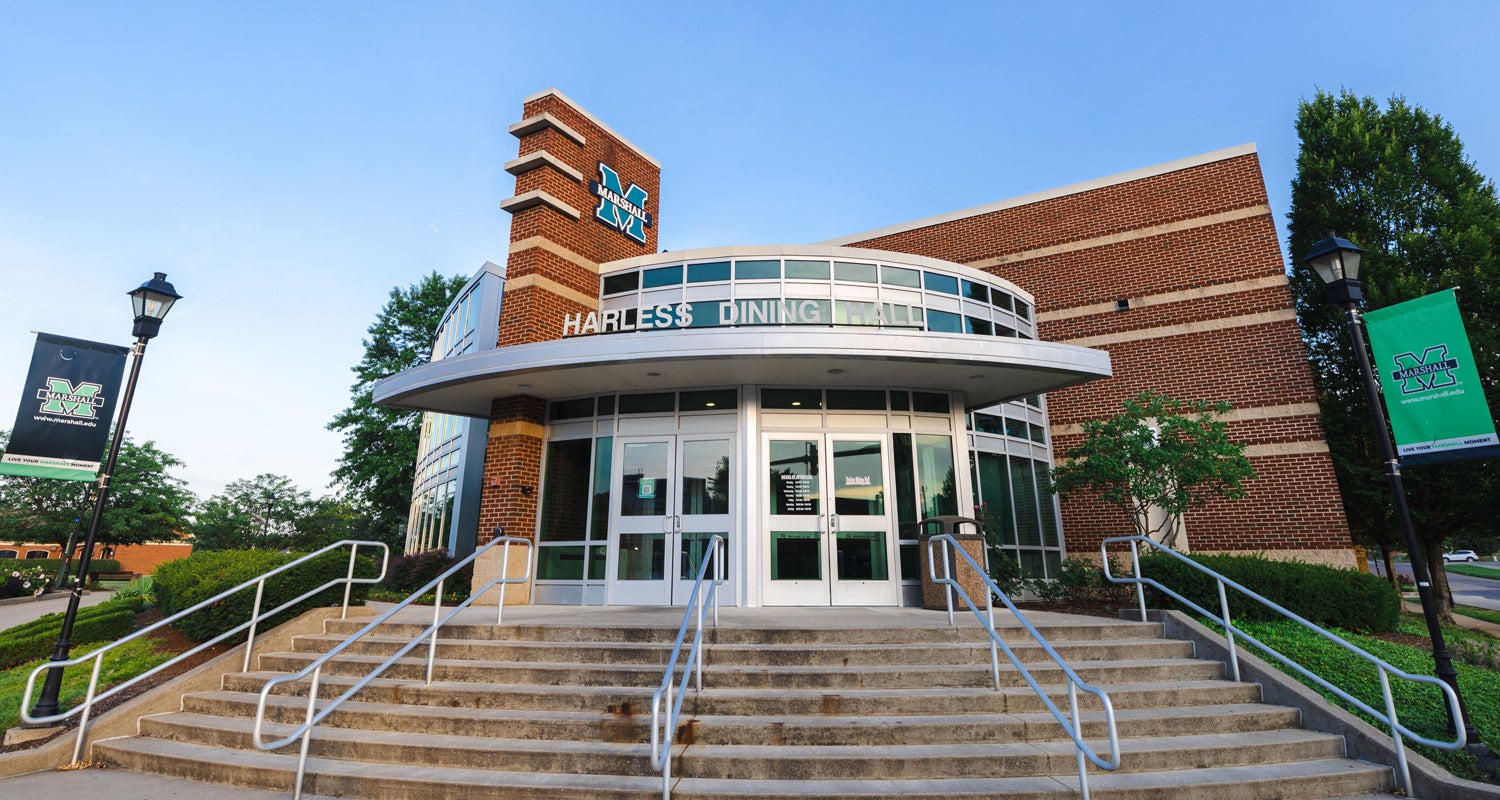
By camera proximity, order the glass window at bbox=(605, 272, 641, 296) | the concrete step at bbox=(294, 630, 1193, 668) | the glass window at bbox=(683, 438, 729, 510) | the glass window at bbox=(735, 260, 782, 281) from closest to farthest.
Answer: the concrete step at bbox=(294, 630, 1193, 668) < the glass window at bbox=(683, 438, 729, 510) < the glass window at bbox=(735, 260, 782, 281) < the glass window at bbox=(605, 272, 641, 296)

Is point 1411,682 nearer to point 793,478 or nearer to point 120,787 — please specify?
point 793,478

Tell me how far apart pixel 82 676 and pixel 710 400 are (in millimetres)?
8660

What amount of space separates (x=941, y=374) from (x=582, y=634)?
6378 mm

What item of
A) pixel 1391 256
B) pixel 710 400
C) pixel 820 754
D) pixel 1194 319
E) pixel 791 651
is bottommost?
pixel 820 754

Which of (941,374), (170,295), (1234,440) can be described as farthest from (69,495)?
(1234,440)

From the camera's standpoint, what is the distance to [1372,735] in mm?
5215

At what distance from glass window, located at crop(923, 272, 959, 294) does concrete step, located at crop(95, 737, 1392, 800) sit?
9139mm

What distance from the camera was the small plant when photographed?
2281cm

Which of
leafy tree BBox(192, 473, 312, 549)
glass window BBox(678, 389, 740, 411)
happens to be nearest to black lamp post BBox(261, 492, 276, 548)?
leafy tree BBox(192, 473, 312, 549)

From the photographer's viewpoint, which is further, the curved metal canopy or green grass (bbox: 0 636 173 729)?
the curved metal canopy

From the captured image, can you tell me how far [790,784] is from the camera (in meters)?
4.71

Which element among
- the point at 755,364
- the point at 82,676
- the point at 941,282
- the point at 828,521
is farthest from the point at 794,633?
the point at 82,676

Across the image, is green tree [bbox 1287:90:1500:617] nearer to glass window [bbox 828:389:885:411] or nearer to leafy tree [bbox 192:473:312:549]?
glass window [bbox 828:389:885:411]

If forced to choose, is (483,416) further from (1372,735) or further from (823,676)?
(1372,735)
